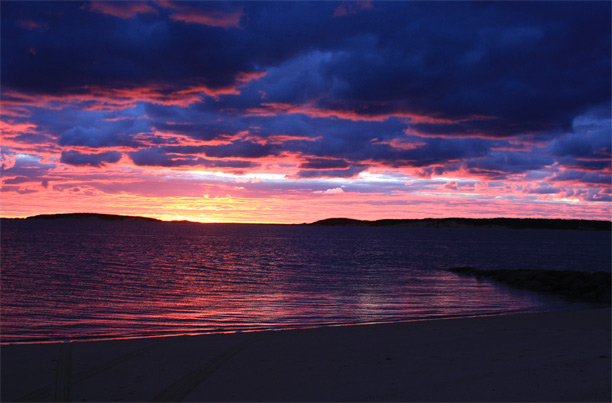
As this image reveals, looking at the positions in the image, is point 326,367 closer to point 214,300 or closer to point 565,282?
point 214,300

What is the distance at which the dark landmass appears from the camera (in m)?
30.1

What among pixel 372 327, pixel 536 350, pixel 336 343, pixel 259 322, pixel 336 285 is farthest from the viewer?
pixel 336 285

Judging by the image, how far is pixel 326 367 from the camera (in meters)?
10.0

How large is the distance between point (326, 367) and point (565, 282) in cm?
3085

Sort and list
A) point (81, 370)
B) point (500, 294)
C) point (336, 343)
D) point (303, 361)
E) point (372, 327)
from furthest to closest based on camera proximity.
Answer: point (500, 294) → point (372, 327) → point (336, 343) → point (303, 361) → point (81, 370)

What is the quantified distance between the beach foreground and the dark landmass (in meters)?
18.1

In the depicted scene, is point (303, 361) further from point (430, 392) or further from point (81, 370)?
point (81, 370)

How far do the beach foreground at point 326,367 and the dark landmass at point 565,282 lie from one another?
712 inches

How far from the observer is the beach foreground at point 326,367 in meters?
8.23

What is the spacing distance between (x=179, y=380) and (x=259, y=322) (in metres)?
9.36

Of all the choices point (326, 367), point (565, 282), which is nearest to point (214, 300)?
point (326, 367)

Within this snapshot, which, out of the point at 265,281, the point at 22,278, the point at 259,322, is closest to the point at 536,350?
the point at 259,322

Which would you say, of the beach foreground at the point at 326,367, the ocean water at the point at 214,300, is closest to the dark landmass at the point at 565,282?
the ocean water at the point at 214,300

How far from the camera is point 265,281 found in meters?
35.1
